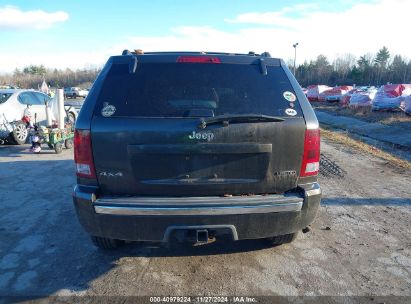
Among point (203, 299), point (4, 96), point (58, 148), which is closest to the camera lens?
point (203, 299)

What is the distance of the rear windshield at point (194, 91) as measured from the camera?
302cm

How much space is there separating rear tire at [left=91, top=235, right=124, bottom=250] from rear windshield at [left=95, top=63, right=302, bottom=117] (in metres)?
1.34

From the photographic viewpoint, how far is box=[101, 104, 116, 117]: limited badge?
117 inches

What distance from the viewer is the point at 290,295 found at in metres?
2.98

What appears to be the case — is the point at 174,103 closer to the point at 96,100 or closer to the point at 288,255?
the point at 96,100

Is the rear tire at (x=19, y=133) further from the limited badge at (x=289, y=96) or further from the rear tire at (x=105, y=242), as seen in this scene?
the limited badge at (x=289, y=96)

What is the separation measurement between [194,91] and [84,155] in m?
1.16

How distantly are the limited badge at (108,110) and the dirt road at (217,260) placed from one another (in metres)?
1.57

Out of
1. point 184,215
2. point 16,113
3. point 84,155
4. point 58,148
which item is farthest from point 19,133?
point 184,215

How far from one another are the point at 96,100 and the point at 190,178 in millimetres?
1117

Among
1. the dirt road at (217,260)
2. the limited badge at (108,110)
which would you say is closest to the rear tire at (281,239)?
the dirt road at (217,260)

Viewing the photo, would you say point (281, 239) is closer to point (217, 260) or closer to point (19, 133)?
point (217, 260)

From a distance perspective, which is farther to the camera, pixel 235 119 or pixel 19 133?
pixel 19 133

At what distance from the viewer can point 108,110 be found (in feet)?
9.84
